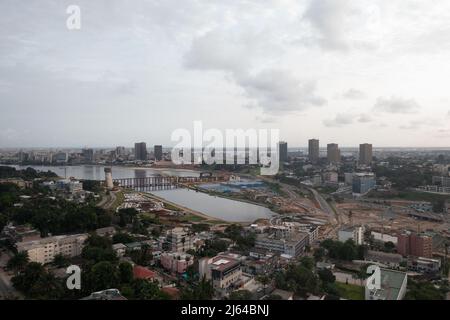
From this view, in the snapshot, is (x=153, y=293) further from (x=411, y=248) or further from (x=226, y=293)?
(x=411, y=248)

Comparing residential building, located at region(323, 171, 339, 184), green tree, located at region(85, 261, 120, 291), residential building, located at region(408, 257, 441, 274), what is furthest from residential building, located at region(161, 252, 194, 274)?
residential building, located at region(323, 171, 339, 184)

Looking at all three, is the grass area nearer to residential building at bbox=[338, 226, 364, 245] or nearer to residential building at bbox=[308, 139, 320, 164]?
residential building at bbox=[338, 226, 364, 245]

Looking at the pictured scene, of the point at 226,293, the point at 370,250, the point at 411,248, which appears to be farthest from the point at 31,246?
the point at 411,248

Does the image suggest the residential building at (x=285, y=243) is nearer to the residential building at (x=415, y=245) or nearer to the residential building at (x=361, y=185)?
the residential building at (x=415, y=245)

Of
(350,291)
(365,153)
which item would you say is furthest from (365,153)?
(350,291)

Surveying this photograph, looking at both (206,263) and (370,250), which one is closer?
(206,263)
